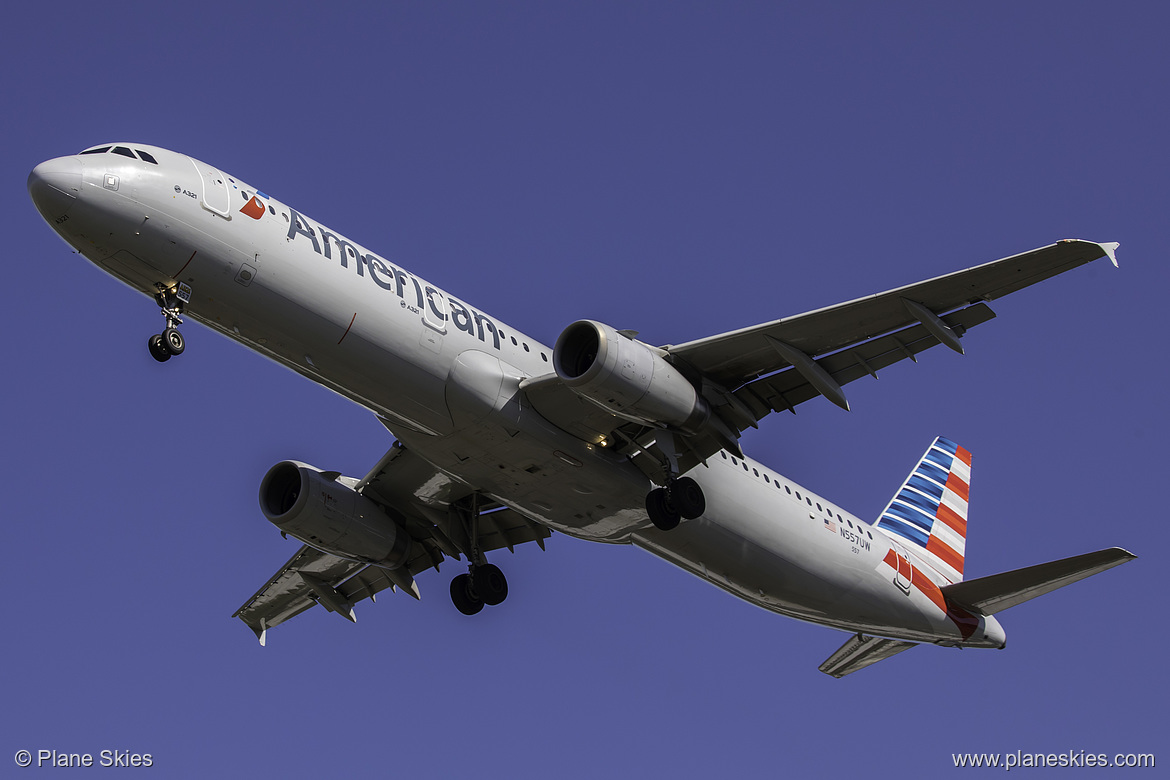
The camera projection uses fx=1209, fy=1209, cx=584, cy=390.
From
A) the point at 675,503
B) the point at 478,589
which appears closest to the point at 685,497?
the point at 675,503

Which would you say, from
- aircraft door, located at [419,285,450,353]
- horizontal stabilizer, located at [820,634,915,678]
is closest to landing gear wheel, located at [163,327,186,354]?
aircraft door, located at [419,285,450,353]

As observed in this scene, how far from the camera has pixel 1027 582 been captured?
2773cm

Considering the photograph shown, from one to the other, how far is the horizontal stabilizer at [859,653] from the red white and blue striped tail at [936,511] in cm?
219

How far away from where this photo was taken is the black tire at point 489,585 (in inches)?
1056

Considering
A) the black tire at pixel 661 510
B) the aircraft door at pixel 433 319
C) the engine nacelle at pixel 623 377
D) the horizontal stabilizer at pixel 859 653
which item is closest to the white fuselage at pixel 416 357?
the aircraft door at pixel 433 319

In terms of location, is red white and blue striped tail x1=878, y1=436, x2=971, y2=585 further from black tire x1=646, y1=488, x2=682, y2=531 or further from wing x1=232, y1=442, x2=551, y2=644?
wing x1=232, y1=442, x2=551, y2=644

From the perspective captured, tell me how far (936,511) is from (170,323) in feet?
71.8

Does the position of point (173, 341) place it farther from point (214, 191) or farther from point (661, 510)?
point (661, 510)

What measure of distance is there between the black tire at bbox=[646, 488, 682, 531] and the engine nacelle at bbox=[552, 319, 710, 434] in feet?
5.43

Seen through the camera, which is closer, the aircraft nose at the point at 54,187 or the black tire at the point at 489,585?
the aircraft nose at the point at 54,187

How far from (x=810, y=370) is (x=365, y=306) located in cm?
813

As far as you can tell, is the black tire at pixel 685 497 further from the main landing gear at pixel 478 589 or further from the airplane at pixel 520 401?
the main landing gear at pixel 478 589

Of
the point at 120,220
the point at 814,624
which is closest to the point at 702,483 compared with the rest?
the point at 814,624

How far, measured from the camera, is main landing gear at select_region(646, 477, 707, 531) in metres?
23.2
